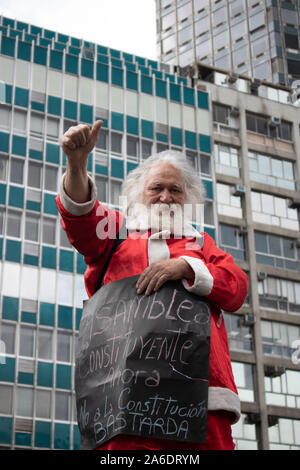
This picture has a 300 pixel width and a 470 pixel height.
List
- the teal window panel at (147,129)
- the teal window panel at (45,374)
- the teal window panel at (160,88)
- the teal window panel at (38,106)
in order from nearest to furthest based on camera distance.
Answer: the teal window panel at (45,374)
the teal window panel at (38,106)
the teal window panel at (147,129)
the teal window panel at (160,88)

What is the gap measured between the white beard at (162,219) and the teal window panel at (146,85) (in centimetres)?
3939

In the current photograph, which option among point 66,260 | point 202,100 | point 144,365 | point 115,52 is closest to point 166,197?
point 144,365

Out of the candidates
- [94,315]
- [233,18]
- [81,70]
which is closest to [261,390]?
[81,70]

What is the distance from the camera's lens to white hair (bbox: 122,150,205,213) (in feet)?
19.1

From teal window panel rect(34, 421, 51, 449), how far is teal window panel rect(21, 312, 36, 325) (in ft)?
14.1

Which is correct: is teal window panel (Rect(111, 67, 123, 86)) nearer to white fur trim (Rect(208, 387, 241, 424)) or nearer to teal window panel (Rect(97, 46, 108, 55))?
teal window panel (Rect(97, 46, 108, 55))

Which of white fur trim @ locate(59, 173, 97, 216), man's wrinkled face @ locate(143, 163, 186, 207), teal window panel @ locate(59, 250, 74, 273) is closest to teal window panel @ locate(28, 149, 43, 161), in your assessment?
teal window panel @ locate(59, 250, 74, 273)

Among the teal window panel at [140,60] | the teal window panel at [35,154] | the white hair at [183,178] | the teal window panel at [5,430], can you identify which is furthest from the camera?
the teal window panel at [140,60]

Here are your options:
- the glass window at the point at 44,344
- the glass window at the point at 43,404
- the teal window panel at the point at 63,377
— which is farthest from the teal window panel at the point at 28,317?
the glass window at the point at 43,404

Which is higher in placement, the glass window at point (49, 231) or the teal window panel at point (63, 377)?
the glass window at point (49, 231)

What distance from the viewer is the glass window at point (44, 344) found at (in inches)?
1379

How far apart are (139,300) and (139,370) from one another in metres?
0.45

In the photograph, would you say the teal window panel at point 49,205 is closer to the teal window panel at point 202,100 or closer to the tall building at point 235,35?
the teal window panel at point 202,100
